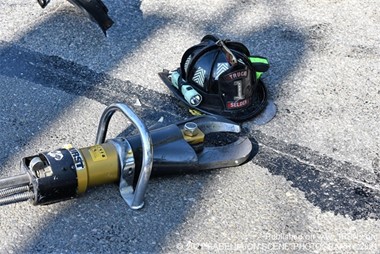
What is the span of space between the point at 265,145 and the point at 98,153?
82 cm

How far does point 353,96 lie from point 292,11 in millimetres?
901

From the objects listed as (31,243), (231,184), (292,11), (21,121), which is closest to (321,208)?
(231,184)

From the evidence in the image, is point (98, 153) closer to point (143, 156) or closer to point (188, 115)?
point (143, 156)

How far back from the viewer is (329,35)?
3836 millimetres

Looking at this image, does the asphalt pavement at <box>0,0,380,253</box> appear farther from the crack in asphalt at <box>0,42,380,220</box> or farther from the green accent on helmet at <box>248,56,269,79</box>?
the green accent on helmet at <box>248,56,269,79</box>

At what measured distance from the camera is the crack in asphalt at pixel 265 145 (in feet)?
8.94

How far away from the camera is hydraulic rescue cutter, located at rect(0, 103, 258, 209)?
2.46 m

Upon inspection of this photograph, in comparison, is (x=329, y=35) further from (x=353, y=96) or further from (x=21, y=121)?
(x=21, y=121)

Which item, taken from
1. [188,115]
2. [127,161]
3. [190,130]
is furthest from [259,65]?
[127,161]

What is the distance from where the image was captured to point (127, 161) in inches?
101

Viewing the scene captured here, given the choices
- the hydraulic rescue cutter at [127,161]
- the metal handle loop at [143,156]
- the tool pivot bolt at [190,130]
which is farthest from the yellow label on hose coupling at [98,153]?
the tool pivot bolt at [190,130]

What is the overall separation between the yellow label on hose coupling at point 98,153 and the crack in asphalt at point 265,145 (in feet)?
1.82

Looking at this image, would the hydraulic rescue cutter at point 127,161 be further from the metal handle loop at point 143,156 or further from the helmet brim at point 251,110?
the helmet brim at point 251,110

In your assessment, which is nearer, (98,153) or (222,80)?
(98,153)
